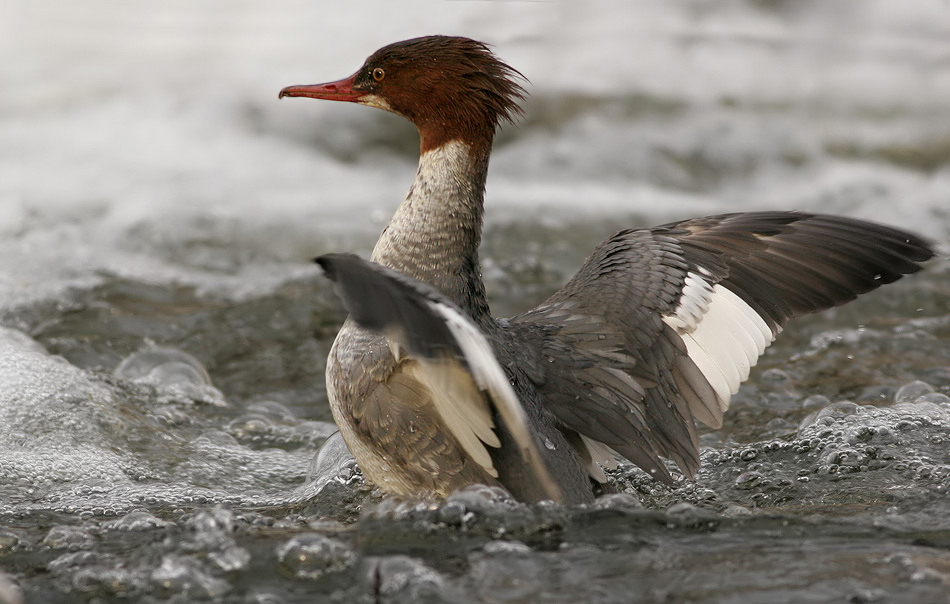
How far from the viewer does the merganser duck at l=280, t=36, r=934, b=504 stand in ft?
10.7

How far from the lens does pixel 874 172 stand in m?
8.16

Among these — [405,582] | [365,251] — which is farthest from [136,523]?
[365,251]

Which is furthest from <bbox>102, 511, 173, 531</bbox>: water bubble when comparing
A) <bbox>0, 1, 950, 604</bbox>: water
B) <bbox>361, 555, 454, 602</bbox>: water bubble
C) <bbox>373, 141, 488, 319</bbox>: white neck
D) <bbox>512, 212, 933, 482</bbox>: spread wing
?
<bbox>512, 212, 933, 482</bbox>: spread wing

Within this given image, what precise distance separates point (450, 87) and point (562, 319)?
2.93 feet

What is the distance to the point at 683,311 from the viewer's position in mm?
3645

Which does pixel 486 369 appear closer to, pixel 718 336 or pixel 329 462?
pixel 718 336

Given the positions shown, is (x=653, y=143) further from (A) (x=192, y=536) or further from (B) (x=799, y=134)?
(A) (x=192, y=536)

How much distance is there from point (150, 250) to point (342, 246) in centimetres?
120

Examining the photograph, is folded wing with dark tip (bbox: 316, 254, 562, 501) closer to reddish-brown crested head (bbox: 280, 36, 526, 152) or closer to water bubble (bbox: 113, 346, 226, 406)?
reddish-brown crested head (bbox: 280, 36, 526, 152)

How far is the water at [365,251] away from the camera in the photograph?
2.86 m

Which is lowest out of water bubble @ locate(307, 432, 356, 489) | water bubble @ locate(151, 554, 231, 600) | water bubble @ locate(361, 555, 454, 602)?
water bubble @ locate(151, 554, 231, 600)

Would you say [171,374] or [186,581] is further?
[171,374]

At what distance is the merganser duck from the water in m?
0.21

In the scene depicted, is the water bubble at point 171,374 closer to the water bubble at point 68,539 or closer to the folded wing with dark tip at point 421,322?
the water bubble at point 68,539
